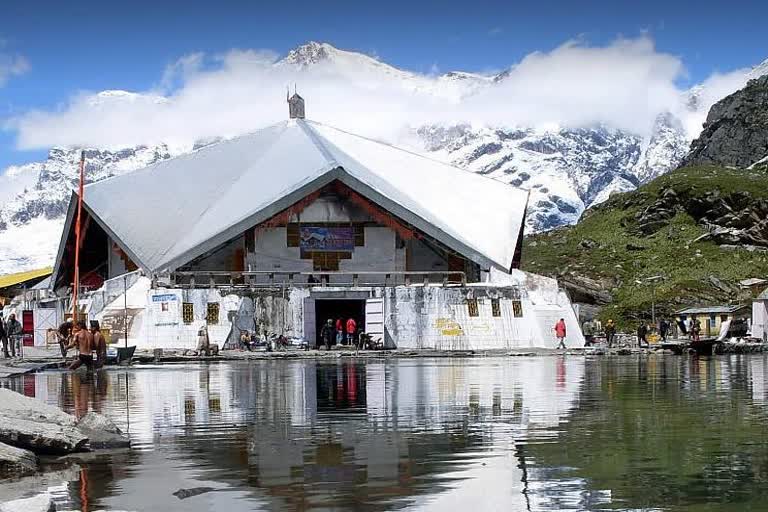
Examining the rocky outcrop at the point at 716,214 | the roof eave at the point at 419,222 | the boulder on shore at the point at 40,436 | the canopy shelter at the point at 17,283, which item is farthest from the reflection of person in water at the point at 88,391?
the rocky outcrop at the point at 716,214

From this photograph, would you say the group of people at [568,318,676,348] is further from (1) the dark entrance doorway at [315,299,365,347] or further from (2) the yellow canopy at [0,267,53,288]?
(2) the yellow canopy at [0,267,53,288]

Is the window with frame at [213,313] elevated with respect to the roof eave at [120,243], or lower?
lower

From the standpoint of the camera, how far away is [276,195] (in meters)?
48.7

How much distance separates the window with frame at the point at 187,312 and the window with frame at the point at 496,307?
34.2 ft

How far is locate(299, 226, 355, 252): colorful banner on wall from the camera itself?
51.0 meters

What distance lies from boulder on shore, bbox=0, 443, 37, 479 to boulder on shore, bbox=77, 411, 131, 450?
134cm

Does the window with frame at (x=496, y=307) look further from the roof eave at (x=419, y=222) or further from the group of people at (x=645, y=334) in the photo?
the group of people at (x=645, y=334)

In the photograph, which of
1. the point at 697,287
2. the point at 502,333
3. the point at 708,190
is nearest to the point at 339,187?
the point at 502,333

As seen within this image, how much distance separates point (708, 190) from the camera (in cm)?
9094

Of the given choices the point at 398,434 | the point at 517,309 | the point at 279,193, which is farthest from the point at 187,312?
the point at 398,434

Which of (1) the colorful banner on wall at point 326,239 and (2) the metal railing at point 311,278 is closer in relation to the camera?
(2) the metal railing at point 311,278

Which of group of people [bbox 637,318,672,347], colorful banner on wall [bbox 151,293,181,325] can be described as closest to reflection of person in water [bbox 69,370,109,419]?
colorful banner on wall [bbox 151,293,181,325]

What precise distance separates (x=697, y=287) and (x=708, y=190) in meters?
20.2

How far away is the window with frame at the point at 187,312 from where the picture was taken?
138ft
